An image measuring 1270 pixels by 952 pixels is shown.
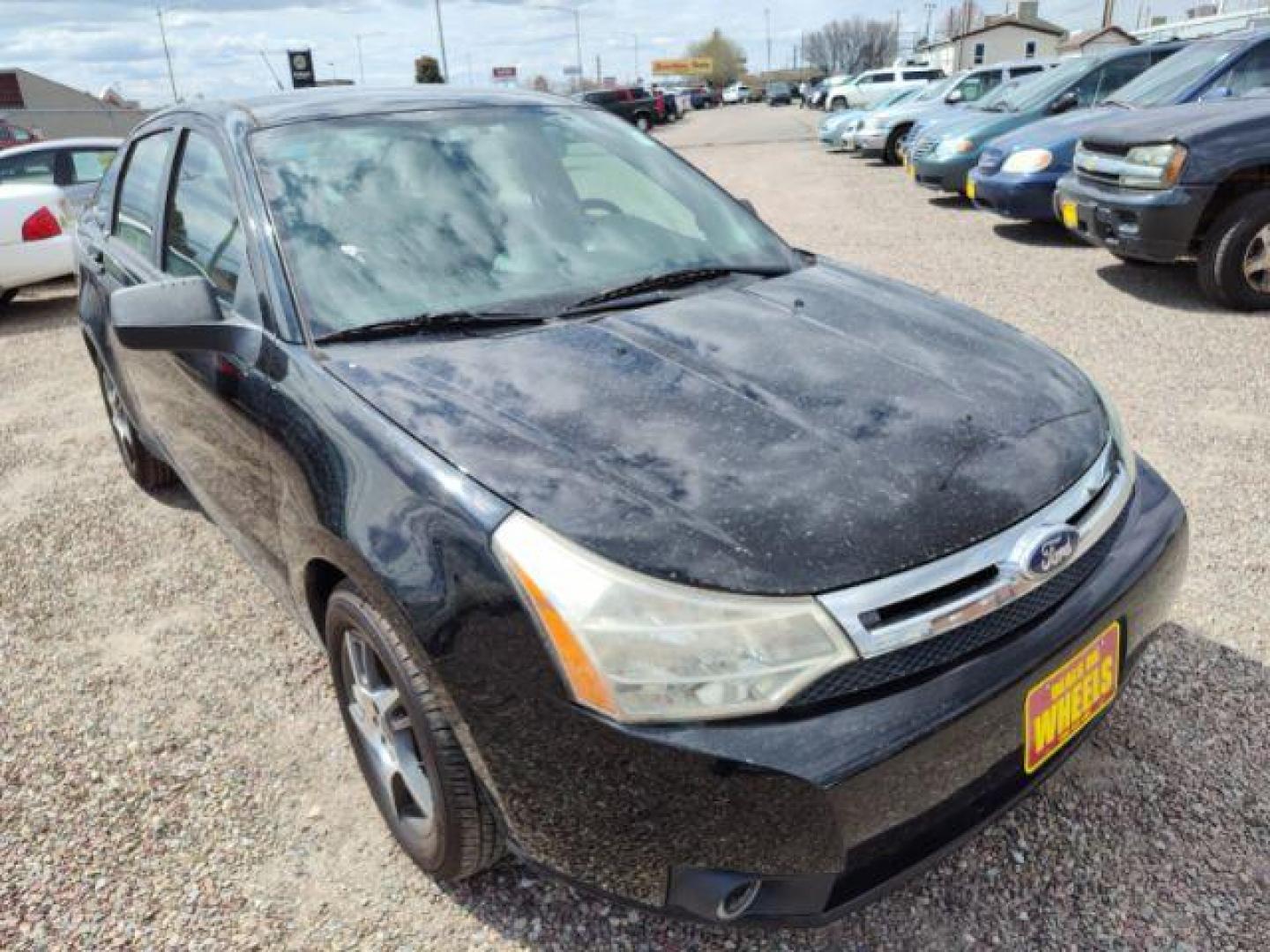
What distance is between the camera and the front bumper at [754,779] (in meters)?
1.40

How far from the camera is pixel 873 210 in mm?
10617

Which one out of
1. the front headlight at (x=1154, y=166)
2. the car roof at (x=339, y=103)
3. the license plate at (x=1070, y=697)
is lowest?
the license plate at (x=1070, y=697)

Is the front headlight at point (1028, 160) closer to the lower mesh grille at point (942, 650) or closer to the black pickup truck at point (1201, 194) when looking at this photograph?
the black pickup truck at point (1201, 194)

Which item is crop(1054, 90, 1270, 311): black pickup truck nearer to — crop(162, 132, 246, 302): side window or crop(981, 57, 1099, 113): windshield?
crop(981, 57, 1099, 113): windshield

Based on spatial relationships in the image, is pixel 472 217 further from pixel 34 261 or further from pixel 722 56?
pixel 722 56

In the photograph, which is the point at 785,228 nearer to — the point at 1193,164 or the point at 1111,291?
the point at 1111,291

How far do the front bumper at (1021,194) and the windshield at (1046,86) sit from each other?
103 inches

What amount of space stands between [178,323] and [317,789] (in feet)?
3.86

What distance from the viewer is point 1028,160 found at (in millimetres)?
7836

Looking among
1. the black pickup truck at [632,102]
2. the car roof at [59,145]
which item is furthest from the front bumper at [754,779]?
the black pickup truck at [632,102]

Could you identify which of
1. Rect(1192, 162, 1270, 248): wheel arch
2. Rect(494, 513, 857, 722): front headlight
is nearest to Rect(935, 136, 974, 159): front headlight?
Rect(1192, 162, 1270, 248): wheel arch

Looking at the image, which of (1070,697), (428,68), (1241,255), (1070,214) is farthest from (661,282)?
(428,68)

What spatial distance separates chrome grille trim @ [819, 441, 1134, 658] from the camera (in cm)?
146

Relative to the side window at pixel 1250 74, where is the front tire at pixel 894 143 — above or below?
below
